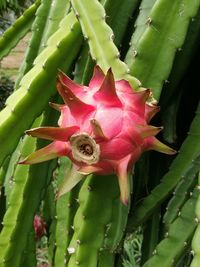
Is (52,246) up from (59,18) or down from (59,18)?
down

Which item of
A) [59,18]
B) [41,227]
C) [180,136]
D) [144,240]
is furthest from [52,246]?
[41,227]

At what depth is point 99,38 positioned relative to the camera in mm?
1019

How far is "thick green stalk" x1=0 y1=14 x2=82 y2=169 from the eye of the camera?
1.04 metres

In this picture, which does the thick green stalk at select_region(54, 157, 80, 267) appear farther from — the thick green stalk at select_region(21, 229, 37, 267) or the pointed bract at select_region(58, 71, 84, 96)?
the pointed bract at select_region(58, 71, 84, 96)

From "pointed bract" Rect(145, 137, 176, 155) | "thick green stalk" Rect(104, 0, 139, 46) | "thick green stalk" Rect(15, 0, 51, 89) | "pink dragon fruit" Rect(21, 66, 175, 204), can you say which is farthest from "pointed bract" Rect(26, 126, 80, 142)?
"thick green stalk" Rect(15, 0, 51, 89)

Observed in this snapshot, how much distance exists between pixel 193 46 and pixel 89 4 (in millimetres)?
233

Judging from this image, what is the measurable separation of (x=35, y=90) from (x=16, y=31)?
702 mm

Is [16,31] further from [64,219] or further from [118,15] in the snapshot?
[64,219]

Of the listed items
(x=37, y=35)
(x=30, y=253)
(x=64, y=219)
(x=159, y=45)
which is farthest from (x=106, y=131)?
(x=37, y=35)

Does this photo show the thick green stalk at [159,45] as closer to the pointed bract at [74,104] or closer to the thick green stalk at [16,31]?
the pointed bract at [74,104]

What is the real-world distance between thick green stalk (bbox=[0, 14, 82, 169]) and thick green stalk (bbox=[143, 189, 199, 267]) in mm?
324

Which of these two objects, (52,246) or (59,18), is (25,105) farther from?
(52,246)

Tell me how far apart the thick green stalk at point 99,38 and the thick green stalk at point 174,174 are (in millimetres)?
182

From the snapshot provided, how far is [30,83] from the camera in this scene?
1.05 meters
